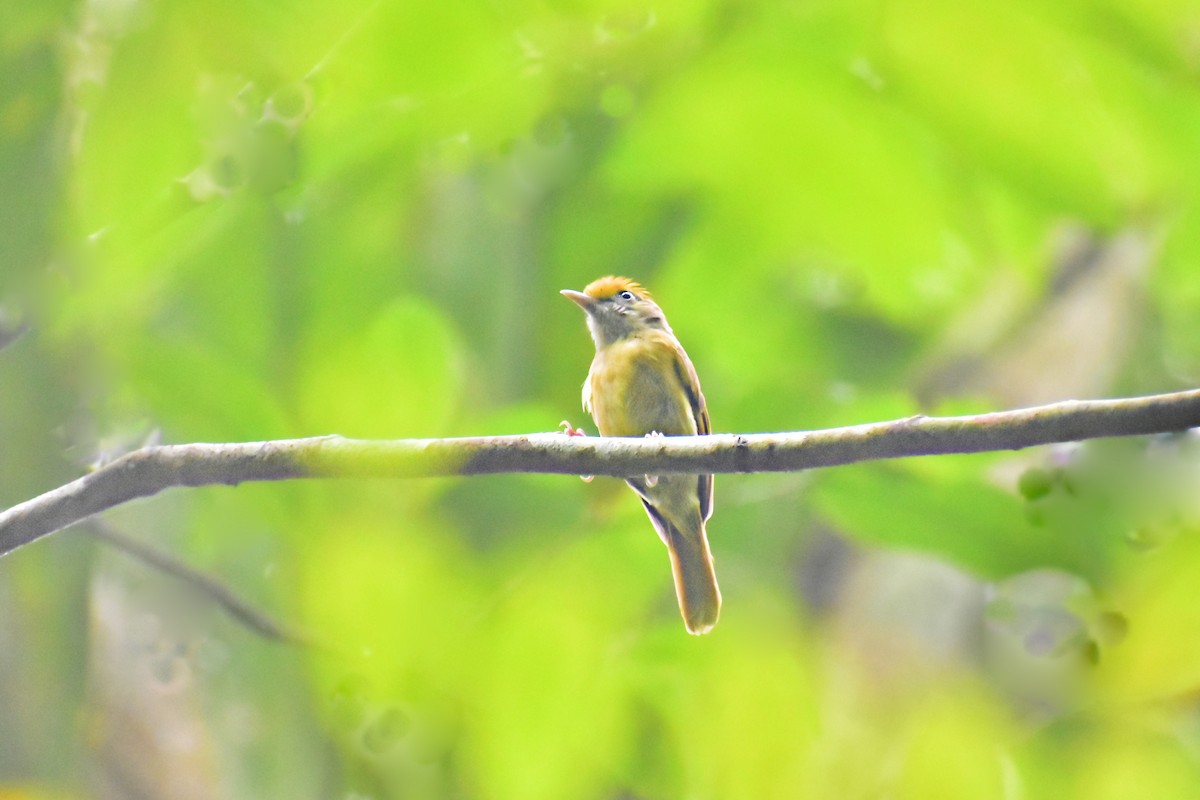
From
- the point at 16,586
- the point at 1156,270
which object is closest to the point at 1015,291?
the point at 1156,270

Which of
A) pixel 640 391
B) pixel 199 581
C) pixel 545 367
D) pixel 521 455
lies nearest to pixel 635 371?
pixel 640 391

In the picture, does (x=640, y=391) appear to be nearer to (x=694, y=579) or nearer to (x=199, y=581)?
(x=694, y=579)

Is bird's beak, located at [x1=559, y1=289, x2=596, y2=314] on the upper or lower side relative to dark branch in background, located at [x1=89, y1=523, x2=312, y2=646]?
upper

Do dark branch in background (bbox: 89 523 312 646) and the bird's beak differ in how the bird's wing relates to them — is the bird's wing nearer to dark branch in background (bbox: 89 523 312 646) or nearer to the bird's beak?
the bird's beak

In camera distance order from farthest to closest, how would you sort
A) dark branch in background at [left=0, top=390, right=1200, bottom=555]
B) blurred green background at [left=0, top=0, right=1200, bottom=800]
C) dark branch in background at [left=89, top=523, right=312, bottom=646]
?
dark branch in background at [left=89, top=523, right=312, bottom=646] → blurred green background at [left=0, top=0, right=1200, bottom=800] → dark branch in background at [left=0, top=390, right=1200, bottom=555]

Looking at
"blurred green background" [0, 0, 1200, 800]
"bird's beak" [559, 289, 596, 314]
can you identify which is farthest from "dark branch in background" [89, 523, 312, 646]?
"bird's beak" [559, 289, 596, 314]
